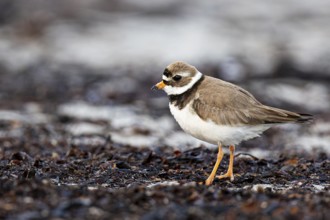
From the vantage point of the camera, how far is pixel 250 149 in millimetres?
9836

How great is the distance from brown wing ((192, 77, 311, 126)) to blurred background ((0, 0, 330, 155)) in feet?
10.5

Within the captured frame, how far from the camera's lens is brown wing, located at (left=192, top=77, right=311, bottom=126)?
21.4 feet

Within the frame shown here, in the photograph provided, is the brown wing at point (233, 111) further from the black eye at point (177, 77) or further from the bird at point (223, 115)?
the black eye at point (177, 77)

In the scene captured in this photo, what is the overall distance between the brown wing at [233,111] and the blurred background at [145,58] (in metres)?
3.21

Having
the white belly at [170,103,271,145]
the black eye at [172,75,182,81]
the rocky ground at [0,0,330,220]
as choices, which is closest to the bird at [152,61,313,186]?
the white belly at [170,103,271,145]

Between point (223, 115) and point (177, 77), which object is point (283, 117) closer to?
point (223, 115)

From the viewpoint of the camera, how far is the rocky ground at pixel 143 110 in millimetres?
5312

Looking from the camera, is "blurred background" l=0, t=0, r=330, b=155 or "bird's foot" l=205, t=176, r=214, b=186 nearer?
"bird's foot" l=205, t=176, r=214, b=186

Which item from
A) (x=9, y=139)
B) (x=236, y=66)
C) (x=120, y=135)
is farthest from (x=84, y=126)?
(x=236, y=66)

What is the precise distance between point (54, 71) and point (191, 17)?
8155mm

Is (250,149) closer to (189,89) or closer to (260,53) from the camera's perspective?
(189,89)

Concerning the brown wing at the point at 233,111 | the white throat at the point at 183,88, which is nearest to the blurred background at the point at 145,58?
the white throat at the point at 183,88

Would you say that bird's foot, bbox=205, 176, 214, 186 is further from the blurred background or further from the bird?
the blurred background

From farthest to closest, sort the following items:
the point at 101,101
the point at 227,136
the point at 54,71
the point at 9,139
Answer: the point at 54,71 < the point at 101,101 < the point at 9,139 < the point at 227,136
